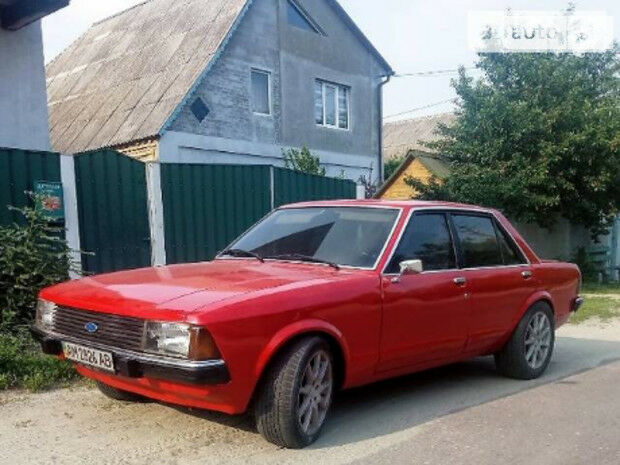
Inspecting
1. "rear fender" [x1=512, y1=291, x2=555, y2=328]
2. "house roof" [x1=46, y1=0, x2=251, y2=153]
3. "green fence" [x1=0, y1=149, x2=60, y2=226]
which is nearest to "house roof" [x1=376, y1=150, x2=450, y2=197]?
"house roof" [x1=46, y1=0, x2=251, y2=153]

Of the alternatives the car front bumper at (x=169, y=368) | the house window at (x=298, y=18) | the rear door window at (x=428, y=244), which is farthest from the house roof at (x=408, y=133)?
the car front bumper at (x=169, y=368)

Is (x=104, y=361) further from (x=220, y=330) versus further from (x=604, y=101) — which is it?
(x=604, y=101)

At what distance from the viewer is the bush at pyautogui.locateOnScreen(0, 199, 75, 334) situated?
19.3 feet

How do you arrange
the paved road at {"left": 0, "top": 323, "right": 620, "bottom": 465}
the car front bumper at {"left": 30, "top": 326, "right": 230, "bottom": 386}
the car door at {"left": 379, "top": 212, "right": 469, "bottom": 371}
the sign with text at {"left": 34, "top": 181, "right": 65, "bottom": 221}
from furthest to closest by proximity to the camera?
the sign with text at {"left": 34, "top": 181, "right": 65, "bottom": 221}, the car door at {"left": 379, "top": 212, "right": 469, "bottom": 371}, the paved road at {"left": 0, "top": 323, "right": 620, "bottom": 465}, the car front bumper at {"left": 30, "top": 326, "right": 230, "bottom": 386}

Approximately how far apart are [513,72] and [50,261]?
39.0 feet

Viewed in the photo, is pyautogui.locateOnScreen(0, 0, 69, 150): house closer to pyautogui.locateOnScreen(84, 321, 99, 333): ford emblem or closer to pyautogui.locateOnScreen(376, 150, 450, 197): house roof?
pyautogui.locateOnScreen(84, 321, 99, 333): ford emblem

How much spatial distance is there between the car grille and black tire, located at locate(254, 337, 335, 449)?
2.60 feet

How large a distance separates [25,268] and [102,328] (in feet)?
8.83

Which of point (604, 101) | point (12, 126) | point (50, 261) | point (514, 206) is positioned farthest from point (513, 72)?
point (50, 261)

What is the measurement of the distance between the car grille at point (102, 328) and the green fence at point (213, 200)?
4288 mm

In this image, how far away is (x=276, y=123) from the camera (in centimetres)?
1631

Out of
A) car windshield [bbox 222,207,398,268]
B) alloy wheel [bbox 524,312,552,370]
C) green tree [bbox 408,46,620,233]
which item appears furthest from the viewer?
green tree [bbox 408,46,620,233]

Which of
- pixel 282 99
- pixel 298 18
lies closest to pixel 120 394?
pixel 282 99

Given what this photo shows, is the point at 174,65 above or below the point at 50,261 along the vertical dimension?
above
